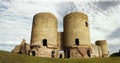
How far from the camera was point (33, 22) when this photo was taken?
3925 centimetres

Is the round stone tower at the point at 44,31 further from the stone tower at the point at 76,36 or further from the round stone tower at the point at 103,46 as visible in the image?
the round stone tower at the point at 103,46

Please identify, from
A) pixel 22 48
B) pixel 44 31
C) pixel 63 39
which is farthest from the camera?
pixel 22 48

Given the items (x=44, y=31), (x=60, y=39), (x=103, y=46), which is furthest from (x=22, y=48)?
(x=103, y=46)

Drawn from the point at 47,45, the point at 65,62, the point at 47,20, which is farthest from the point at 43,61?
the point at 47,20

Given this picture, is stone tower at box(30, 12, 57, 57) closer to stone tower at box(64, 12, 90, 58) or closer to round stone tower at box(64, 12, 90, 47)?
round stone tower at box(64, 12, 90, 47)

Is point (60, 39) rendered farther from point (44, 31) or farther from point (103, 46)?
point (103, 46)

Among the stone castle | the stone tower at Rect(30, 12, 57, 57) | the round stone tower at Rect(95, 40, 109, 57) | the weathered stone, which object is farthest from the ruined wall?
the round stone tower at Rect(95, 40, 109, 57)

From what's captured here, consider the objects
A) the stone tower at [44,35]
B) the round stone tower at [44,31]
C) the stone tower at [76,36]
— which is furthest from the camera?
the round stone tower at [44,31]

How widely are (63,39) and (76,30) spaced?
366 cm

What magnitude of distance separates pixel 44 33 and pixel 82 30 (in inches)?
281

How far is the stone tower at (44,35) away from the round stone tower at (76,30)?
2337 mm

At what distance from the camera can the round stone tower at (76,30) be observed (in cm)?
3722

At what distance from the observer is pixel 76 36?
3725 centimetres

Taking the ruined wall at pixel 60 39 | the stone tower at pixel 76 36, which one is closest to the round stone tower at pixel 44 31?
the ruined wall at pixel 60 39
